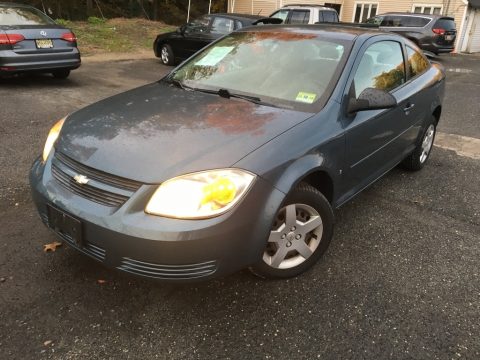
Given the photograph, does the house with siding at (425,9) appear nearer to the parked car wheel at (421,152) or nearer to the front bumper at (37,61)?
the parked car wheel at (421,152)

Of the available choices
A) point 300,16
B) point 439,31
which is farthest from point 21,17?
point 439,31

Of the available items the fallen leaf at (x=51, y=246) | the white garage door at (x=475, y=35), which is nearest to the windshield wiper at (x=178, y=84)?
the fallen leaf at (x=51, y=246)

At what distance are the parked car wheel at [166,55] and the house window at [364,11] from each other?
14762 millimetres

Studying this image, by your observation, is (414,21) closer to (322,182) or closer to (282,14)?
(282,14)

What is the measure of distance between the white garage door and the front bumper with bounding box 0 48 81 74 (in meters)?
19.4

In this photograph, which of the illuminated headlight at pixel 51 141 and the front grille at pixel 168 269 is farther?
the illuminated headlight at pixel 51 141

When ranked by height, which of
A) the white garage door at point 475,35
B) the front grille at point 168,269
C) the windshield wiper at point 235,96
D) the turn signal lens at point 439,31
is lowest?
the white garage door at point 475,35

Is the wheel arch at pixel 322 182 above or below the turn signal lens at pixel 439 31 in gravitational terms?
above

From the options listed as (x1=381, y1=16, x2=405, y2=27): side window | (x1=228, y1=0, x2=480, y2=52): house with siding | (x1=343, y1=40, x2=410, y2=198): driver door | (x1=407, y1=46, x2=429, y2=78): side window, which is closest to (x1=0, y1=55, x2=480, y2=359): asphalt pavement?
(x1=343, y1=40, x2=410, y2=198): driver door

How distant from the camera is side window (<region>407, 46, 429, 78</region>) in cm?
409

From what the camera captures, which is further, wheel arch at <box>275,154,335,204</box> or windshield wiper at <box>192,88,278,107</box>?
windshield wiper at <box>192,88,278,107</box>

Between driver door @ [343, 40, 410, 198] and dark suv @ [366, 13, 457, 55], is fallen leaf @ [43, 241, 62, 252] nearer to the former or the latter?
driver door @ [343, 40, 410, 198]

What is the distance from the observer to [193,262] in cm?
215

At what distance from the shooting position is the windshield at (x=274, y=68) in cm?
300
